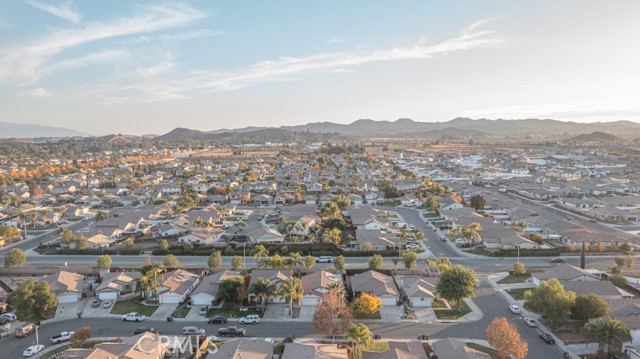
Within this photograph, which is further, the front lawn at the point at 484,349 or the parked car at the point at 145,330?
the parked car at the point at 145,330

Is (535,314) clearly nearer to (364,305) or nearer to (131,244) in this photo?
(364,305)

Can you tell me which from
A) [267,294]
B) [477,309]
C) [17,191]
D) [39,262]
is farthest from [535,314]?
[17,191]

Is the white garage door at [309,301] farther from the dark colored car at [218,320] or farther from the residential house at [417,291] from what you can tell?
the residential house at [417,291]

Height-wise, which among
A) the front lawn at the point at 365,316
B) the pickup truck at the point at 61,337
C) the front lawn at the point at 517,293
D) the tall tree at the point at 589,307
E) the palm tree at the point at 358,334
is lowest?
the front lawn at the point at 517,293

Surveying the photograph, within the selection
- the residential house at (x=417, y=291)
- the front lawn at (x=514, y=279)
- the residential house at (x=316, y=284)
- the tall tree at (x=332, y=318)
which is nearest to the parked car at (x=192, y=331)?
the tall tree at (x=332, y=318)

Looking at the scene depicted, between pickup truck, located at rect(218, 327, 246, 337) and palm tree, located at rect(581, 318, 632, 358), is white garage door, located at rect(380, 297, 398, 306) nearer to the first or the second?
pickup truck, located at rect(218, 327, 246, 337)

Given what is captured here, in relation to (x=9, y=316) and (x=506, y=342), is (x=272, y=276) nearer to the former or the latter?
(x=506, y=342)

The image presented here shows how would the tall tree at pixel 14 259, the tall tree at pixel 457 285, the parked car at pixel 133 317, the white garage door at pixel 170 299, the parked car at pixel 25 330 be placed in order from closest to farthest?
the parked car at pixel 25 330, the parked car at pixel 133 317, the tall tree at pixel 457 285, the white garage door at pixel 170 299, the tall tree at pixel 14 259
